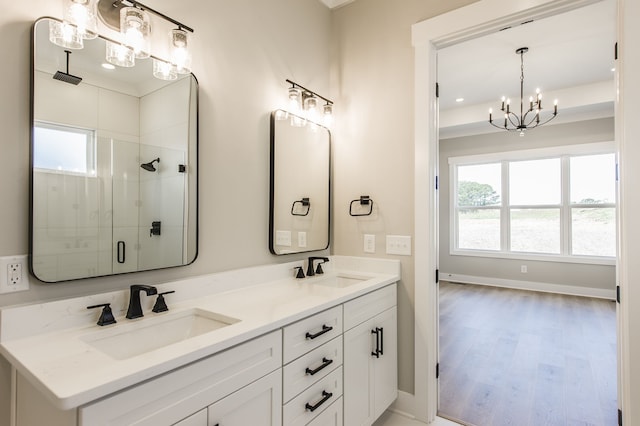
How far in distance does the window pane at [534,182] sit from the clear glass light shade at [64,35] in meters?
6.48

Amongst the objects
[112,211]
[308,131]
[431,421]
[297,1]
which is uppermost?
[297,1]

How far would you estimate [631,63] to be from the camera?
1584mm

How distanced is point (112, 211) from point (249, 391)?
34.3 inches

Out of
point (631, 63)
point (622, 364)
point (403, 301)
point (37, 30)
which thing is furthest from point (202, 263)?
point (631, 63)

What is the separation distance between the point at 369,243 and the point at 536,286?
16.0ft

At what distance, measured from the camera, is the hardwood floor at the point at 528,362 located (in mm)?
2297

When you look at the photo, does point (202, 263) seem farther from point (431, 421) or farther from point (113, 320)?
point (431, 421)

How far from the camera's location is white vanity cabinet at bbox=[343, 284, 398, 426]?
1.75 m

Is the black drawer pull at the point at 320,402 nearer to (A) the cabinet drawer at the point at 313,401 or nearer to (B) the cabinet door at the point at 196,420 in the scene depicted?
(A) the cabinet drawer at the point at 313,401

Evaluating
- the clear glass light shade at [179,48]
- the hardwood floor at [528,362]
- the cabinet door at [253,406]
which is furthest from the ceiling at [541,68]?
the hardwood floor at [528,362]

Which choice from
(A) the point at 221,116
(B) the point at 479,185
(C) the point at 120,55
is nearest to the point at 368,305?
(A) the point at 221,116

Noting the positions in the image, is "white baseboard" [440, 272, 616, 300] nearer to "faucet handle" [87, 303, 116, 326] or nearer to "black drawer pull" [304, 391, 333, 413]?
"black drawer pull" [304, 391, 333, 413]

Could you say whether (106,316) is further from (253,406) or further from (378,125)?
(378,125)

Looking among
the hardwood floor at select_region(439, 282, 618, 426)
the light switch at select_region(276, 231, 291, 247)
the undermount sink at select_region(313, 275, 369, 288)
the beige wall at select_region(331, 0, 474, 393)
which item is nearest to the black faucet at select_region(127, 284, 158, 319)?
the light switch at select_region(276, 231, 291, 247)
